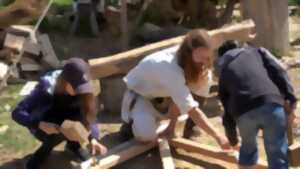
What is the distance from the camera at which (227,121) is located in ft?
18.2

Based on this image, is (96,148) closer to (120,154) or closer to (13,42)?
(120,154)

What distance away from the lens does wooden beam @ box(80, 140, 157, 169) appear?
595 centimetres

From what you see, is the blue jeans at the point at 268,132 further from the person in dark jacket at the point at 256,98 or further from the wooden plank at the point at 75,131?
the wooden plank at the point at 75,131

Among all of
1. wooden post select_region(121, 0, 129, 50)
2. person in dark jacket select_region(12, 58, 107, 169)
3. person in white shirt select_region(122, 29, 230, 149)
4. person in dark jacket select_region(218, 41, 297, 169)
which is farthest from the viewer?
wooden post select_region(121, 0, 129, 50)

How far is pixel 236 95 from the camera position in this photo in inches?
200

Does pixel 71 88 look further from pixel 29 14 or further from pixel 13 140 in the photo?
pixel 29 14

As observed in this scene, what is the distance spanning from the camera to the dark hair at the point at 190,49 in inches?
217

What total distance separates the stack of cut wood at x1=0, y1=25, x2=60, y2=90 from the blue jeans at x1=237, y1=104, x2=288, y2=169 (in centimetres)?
442

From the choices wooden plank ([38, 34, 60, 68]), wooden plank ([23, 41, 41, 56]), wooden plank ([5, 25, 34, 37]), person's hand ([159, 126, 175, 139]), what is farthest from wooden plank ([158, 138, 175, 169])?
wooden plank ([23, 41, 41, 56])

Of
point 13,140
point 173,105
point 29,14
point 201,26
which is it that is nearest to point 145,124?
point 173,105

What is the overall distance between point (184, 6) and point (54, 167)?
5.05m

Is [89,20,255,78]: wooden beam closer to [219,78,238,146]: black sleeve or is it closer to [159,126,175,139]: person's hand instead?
[159,126,175,139]: person's hand

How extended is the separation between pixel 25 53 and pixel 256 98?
531 centimetres

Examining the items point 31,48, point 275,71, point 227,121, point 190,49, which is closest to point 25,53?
point 31,48
